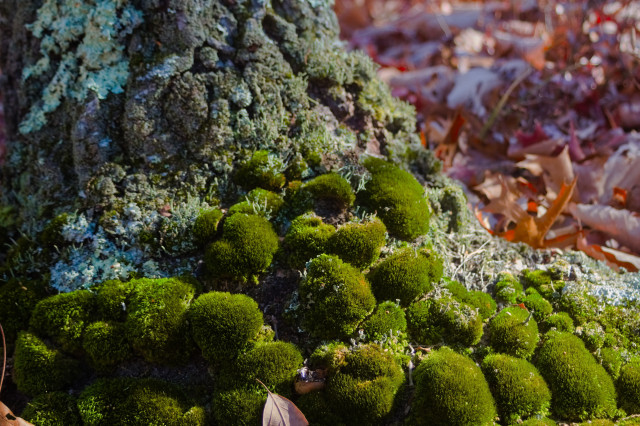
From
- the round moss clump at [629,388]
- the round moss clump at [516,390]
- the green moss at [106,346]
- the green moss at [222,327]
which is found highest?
the round moss clump at [629,388]

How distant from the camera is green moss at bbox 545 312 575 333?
2207 mm

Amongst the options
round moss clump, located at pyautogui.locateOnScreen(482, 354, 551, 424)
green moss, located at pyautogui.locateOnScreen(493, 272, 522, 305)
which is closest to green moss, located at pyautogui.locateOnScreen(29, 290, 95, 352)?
round moss clump, located at pyautogui.locateOnScreen(482, 354, 551, 424)

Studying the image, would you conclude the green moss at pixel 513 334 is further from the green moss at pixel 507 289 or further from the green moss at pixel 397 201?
the green moss at pixel 397 201

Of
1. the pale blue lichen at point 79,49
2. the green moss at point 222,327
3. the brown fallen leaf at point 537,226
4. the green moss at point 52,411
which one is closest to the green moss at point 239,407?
the green moss at point 222,327

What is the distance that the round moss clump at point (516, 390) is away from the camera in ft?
6.32

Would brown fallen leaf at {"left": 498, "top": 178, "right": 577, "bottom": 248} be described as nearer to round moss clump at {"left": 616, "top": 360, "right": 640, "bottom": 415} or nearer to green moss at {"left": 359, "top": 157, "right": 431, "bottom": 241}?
green moss at {"left": 359, "top": 157, "right": 431, "bottom": 241}

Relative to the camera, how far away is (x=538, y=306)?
228cm

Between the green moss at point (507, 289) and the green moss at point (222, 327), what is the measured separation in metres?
1.15

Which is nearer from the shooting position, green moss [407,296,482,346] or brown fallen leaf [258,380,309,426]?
brown fallen leaf [258,380,309,426]

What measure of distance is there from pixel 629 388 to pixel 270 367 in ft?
4.83

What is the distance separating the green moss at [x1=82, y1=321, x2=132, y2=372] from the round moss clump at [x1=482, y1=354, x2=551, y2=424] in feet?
4.99

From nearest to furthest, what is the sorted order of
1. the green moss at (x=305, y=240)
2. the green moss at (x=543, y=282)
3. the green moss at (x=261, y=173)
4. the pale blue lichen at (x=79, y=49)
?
1. the green moss at (x=305, y=240)
2. the green moss at (x=543, y=282)
3. the green moss at (x=261, y=173)
4. the pale blue lichen at (x=79, y=49)

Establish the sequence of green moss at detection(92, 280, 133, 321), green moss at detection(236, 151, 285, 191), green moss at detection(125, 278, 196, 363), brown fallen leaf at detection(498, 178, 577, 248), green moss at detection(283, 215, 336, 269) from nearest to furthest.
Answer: green moss at detection(125, 278, 196, 363) → green moss at detection(92, 280, 133, 321) → green moss at detection(283, 215, 336, 269) → green moss at detection(236, 151, 285, 191) → brown fallen leaf at detection(498, 178, 577, 248)

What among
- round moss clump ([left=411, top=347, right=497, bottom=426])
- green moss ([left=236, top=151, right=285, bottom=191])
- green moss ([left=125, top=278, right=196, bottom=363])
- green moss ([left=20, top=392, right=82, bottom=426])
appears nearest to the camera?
round moss clump ([left=411, top=347, right=497, bottom=426])
